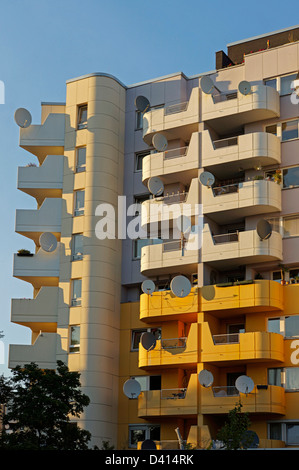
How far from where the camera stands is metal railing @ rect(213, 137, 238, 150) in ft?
163

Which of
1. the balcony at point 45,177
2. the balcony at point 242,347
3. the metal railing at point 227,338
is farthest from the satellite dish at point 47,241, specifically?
the metal railing at point 227,338

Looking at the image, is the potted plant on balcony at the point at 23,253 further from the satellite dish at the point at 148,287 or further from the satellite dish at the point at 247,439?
the satellite dish at the point at 247,439

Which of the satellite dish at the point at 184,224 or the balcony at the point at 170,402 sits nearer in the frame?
the balcony at the point at 170,402

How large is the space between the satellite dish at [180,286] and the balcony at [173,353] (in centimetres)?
197

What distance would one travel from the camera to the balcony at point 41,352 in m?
50.9

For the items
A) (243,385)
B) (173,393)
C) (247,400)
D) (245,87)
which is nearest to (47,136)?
(245,87)

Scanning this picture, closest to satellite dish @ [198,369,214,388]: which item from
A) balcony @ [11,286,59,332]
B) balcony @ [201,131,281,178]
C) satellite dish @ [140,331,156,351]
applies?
satellite dish @ [140,331,156,351]

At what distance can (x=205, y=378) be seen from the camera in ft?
147

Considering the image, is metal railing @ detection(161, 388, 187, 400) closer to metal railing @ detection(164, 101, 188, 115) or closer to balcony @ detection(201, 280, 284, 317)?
balcony @ detection(201, 280, 284, 317)

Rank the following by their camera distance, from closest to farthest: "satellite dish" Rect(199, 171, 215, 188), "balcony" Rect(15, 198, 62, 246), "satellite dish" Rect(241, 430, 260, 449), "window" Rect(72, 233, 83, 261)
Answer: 1. "satellite dish" Rect(241, 430, 260, 449)
2. "satellite dish" Rect(199, 171, 215, 188)
3. "window" Rect(72, 233, 83, 261)
4. "balcony" Rect(15, 198, 62, 246)

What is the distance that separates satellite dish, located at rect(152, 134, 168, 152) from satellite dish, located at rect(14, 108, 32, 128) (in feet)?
33.9

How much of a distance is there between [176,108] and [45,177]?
10236mm

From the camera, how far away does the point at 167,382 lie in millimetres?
48312

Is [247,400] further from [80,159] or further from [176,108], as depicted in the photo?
[80,159]
